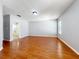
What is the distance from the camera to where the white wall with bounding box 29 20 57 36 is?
10227mm

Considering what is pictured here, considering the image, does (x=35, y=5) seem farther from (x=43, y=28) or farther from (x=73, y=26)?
(x=43, y=28)

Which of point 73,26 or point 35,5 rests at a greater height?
point 35,5

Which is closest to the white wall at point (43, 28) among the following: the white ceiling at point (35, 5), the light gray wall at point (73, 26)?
the white ceiling at point (35, 5)

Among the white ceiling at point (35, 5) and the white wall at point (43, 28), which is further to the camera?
the white wall at point (43, 28)

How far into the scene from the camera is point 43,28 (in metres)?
10.5

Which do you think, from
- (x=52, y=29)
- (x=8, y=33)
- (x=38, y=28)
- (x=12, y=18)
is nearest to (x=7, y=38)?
(x=8, y=33)

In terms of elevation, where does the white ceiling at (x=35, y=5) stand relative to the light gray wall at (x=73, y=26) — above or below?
above

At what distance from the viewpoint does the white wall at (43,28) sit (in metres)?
10.2

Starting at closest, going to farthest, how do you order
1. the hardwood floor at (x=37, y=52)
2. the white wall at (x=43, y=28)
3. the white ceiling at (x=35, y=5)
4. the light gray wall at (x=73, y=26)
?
1. the hardwood floor at (x=37, y=52)
2. the light gray wall at (x=73, y=26)
3. the white ceiling at (x=35, y=5)
4. the white wall at (x=43, y=28)

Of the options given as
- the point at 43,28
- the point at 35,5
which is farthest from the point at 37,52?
the point at 43,28

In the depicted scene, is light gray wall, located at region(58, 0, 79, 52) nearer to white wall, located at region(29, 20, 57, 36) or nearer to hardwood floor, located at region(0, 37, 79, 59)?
hardwood floor, located at region(0, 37, 79, 59)

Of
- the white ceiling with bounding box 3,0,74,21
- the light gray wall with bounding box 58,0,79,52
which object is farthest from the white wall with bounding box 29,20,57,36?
the light gray wall with bounding box 58,0,79,52

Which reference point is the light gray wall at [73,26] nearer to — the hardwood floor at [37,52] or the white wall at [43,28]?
the hardwood floor at [37,52]

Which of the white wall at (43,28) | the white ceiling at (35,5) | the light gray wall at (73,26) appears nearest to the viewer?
the light gray wall at (73,26)
